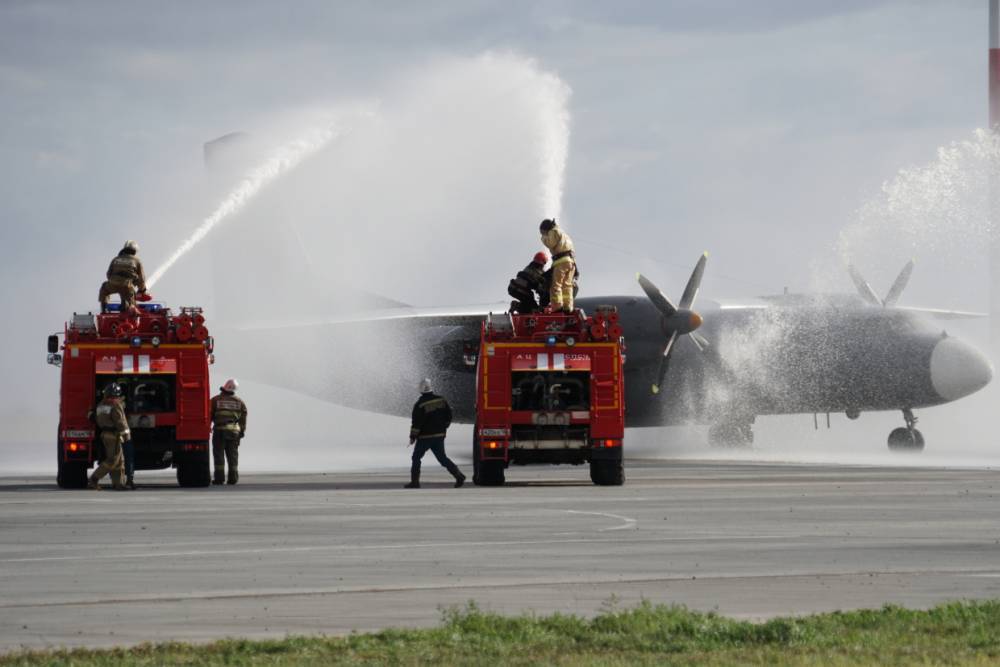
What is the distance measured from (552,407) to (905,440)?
20798 mm

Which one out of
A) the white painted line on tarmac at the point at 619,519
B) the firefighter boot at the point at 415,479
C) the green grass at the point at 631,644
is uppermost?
the firefighter boot at the point at 415,479

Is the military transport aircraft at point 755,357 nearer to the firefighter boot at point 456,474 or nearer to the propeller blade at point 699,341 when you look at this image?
the propeller blade at point 699,341

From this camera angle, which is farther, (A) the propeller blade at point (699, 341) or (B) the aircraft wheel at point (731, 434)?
(B) the aircraft wheel at point (731, 434)

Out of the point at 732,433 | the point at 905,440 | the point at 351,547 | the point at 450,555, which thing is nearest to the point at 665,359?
the point at 732,433

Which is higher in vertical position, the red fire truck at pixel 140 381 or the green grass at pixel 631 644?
the red fire truck at pixel 140 381

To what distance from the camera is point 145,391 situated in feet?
91.1

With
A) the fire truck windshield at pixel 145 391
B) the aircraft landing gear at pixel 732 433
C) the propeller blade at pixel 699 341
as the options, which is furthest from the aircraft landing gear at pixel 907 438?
the fire truck windshield at pixel 145 391

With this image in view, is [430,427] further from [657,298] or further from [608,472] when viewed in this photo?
[657,298]

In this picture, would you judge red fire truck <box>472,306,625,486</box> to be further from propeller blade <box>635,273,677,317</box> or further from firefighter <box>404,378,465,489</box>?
propeller blade <box>635,273,677,317</box>

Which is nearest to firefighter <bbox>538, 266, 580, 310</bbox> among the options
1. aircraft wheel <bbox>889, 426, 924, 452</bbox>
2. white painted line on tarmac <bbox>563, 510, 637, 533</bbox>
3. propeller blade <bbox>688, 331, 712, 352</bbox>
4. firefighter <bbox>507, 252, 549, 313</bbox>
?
firefighter <bbox>507, 252, 549, 313</bbox>

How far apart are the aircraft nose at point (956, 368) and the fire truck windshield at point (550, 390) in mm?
18724

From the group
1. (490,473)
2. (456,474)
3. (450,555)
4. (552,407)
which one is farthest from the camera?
(552,407)

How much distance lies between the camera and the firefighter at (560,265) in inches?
1069

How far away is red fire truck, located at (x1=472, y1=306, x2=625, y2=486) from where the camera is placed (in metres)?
27.0
